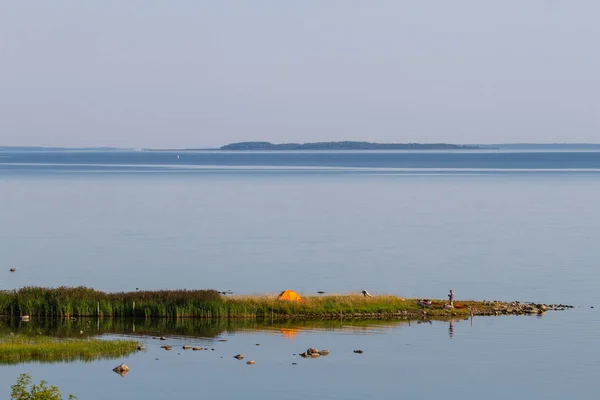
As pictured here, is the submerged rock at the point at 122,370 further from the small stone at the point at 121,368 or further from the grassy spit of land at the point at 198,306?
the grassy spit of land at the point at 198,306

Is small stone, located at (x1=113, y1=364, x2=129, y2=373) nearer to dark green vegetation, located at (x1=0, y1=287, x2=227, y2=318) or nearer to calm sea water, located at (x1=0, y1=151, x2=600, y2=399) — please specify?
calm sea water, located at (x1=0, y1=151, x2=600, y2=399)

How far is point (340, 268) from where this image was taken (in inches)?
3612

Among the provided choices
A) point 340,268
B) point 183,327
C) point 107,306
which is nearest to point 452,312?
point 183,327

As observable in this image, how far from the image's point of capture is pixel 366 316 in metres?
66.8

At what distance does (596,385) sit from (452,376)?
6.89 metres

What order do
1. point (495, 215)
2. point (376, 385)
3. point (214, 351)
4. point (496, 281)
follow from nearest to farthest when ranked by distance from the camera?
point (376, 385), point (214, 351), point (496, 281), point (495, 215)

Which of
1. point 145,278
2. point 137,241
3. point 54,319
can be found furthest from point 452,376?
point 137,241

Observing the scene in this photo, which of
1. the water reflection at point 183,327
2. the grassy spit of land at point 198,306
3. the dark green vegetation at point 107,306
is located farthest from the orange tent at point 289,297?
the dark green vegetation at point 107,306

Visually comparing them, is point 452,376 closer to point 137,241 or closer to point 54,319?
point 54,319

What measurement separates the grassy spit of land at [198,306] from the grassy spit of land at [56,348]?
6801 millimetres

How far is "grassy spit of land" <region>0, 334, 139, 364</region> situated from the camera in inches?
2143

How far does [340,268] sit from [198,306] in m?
27.6

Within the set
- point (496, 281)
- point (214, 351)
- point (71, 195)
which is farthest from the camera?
point (71, 195)

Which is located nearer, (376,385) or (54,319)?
(376,385)
